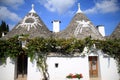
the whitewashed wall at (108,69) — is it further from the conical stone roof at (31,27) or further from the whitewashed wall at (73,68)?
the conical stone roof at (31,27)

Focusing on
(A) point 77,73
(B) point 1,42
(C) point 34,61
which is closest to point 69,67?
(A) point 77,73

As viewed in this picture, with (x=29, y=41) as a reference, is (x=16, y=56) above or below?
below

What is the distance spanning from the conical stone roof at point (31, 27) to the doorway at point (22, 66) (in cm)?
221

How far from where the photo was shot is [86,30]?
643 inches

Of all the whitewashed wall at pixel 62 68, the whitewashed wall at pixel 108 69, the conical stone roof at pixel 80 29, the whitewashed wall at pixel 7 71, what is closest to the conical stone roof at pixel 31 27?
the conical stone roof at pixel 80 29

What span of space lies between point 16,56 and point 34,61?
1615 mm

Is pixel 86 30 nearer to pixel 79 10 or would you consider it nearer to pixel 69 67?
pixel 79 10

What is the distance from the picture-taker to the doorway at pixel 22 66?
13.8 metres

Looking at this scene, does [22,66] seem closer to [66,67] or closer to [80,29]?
[66,67]

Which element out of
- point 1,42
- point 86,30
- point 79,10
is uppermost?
point 79,10

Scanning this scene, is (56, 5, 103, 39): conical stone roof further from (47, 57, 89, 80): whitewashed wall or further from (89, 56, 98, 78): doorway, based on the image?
(47, 57, 89, 80): whitewashed wall

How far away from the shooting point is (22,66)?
46.1 feet

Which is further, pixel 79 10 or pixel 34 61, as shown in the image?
pixel 79 10

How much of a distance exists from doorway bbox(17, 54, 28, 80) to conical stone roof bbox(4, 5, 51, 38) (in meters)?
2.21
